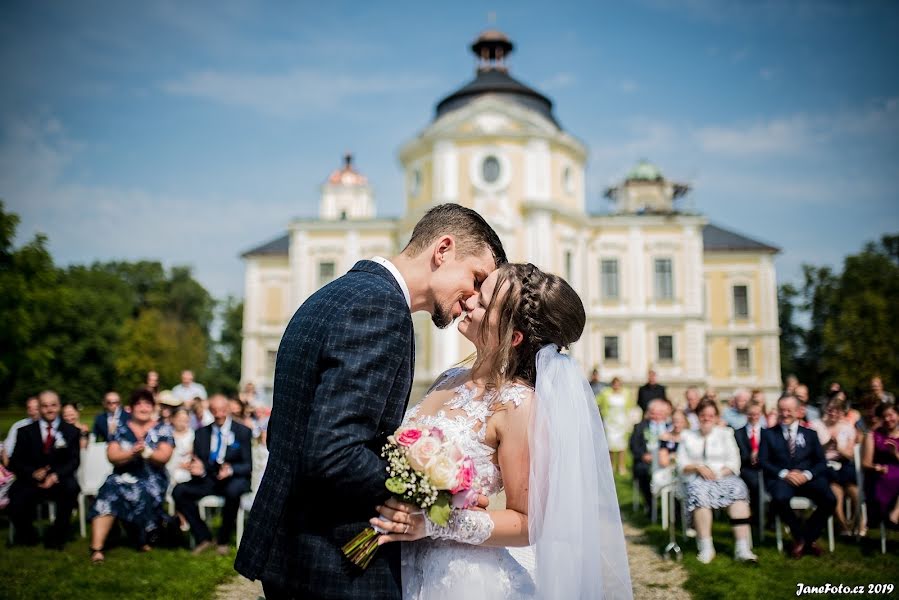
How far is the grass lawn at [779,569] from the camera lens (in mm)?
6945

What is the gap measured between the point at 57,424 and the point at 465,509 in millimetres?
8114

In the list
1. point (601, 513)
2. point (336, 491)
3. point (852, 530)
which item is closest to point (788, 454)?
point (852, 530)

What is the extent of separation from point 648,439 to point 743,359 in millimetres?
33921

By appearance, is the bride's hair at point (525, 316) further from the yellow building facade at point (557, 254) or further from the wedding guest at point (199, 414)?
the yellow building facade at point (557, 254)

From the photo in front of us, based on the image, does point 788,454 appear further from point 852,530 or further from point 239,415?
point 239,415

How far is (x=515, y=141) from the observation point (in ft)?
119

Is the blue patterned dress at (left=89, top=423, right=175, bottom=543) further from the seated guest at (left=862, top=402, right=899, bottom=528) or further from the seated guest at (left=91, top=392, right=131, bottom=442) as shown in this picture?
the seated guest at (left=862, top=402, right=899, bottom=528)

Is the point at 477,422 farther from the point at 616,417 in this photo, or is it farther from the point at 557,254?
the point at 557,254

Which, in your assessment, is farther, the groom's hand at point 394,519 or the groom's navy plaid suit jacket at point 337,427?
the groom's hand at point 394,519

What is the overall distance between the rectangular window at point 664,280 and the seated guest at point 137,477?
113 feet

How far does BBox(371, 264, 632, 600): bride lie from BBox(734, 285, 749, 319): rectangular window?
4209 centimetres

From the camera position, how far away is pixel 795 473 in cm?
874

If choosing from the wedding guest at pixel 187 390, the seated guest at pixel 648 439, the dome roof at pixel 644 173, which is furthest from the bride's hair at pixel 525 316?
the dome roof at pixel 644 173

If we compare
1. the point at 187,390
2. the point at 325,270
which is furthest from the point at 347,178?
the point at 187,390
